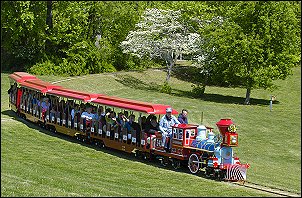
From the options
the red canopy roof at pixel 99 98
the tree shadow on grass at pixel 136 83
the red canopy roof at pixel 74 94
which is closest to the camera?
the red canopy roof at pixel 99 98

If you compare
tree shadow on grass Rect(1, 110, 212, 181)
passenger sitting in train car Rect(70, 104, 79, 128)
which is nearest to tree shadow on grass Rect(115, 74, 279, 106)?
tree shadow on grass Rect(1, 110, 212, 181)

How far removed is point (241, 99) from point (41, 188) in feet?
127

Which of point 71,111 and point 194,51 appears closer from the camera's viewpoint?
Result: point 71,111

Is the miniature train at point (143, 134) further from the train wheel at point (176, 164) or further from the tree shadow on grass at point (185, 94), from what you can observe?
the tree shadow on grass at point (185, 94)

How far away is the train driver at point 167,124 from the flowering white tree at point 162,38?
32.7 m

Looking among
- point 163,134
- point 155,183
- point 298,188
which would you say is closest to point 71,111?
point 163,134

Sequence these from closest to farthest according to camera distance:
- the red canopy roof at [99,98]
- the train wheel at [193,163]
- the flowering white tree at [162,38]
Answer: the train wheel at [193,163] → the red canopy roof at [99,98] → the flowering white tree at [162,38]

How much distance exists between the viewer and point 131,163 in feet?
65.4

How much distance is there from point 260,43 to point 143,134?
85.9 ft

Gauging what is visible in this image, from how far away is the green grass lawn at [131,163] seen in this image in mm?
13438

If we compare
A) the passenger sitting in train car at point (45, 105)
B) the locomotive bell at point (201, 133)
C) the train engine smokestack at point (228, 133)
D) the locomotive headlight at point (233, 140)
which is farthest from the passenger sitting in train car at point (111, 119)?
the locomotive headlight at point (233, 140)

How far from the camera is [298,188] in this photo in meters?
16.6

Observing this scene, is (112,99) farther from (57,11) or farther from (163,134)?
(57,11)

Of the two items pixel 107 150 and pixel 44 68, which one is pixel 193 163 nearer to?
pixel 107 150
